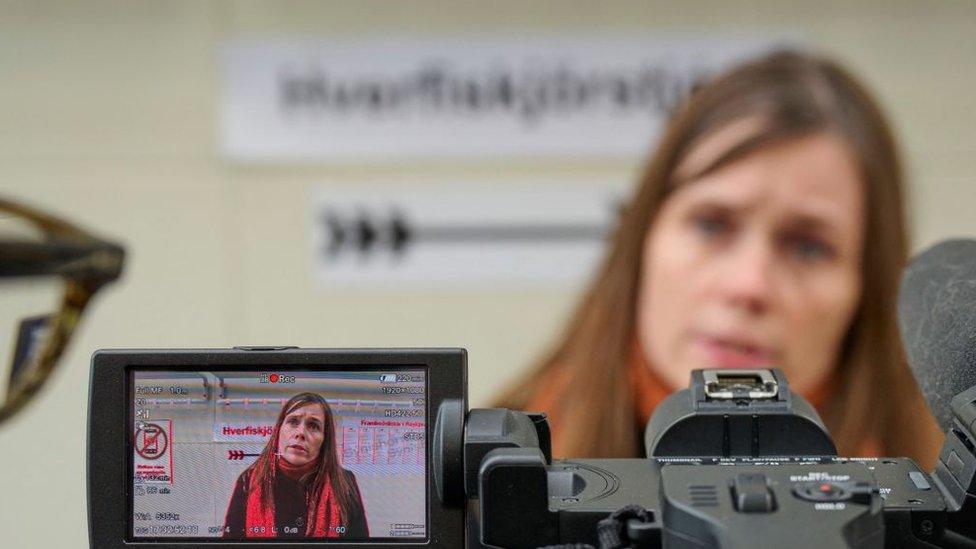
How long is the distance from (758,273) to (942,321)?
1.33m

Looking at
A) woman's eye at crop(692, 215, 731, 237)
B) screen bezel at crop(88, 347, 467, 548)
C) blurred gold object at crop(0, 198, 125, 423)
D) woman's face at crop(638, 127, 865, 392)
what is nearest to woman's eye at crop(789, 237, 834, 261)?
woman's face at crop(638, 127, 865, 392)

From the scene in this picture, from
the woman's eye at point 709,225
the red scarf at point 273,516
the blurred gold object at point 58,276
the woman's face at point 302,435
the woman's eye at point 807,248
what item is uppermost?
the woman's eye at point 709,225

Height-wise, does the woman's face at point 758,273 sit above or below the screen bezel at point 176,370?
above

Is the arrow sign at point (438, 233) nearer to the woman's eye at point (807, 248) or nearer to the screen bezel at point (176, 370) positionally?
the woman's eye at point (807, 248)

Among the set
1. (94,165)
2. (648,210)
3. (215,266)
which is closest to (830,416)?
(648,210)

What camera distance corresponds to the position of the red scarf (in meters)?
0.75

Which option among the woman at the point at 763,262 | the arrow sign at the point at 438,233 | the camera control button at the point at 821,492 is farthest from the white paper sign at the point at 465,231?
the camera control button at the point at 821,492

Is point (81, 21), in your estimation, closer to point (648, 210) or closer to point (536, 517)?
point (648, 210)

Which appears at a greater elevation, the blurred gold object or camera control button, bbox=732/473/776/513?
the blurred gold object

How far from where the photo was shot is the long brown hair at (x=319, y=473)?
A: 29.8 inches

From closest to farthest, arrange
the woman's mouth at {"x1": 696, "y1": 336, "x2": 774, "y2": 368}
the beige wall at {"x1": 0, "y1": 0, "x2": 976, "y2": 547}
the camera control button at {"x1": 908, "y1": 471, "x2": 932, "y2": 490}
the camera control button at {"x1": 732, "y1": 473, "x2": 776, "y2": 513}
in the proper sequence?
the camera control button at {"x1": 732, "y1": 473, "x2": 776, "y2": 513} < the camera control button at {"x1": 908, "y1": 471, "x2": 932, "y2": 490} < the woman's mouth at {"x1": 696, "y1": 336, "x2": 774, "y2": 368} < the beige wall at {"x1": 0, "y1": 0, "x2": 976, "y2": 547}

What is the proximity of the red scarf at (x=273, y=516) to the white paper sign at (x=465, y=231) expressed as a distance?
1.53 metres

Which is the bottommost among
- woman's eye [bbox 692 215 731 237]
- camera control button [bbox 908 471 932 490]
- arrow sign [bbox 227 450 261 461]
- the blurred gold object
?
camera control button [bbox 908 471 932 490]

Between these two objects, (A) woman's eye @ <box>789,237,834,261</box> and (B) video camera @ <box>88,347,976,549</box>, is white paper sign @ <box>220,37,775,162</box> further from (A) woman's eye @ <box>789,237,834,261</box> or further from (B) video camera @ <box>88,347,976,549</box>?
(B) video camera @ <box>88,347,976,549</box>
